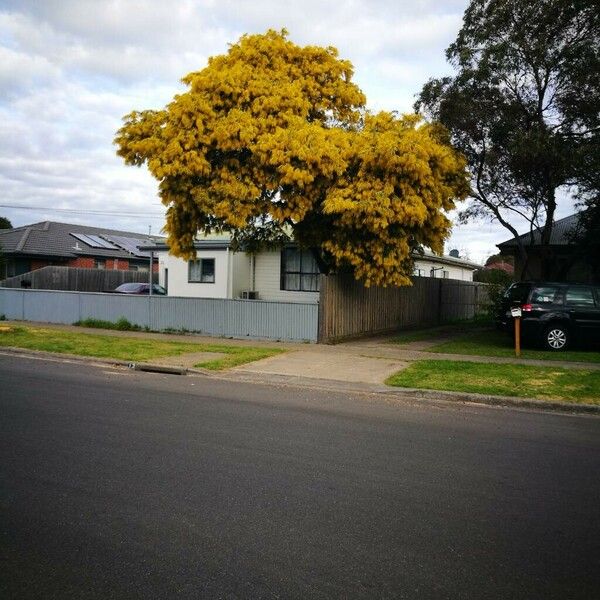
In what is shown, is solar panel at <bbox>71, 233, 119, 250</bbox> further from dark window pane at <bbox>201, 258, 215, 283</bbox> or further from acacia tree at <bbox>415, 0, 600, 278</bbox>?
acacia tree at <bbox>415, 0, 600, 278</bbox>

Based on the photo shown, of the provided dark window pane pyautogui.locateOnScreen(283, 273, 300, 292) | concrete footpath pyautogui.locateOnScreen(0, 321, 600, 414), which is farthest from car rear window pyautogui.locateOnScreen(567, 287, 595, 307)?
dark window pane pyautogui.locateOnScreen(283, 273, 300, 292)

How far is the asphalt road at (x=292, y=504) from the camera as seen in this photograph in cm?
338

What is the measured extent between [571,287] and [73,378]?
11722mm

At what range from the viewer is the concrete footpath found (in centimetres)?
936

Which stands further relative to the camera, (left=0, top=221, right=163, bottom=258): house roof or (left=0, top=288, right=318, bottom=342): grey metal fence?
(left=0, top=221, right=163, bottom=258): house roof

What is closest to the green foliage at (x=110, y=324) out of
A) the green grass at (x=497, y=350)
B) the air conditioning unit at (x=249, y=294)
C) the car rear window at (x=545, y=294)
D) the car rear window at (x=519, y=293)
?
the air conditioning unit at (x=249, y=294)

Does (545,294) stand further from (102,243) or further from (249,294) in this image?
(102,243)

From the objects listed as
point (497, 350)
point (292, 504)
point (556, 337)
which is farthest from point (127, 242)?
point (292, 504)

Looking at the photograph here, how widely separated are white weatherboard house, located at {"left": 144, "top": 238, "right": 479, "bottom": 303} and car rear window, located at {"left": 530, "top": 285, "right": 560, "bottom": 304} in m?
8.38

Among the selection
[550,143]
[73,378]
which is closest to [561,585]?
[73,378]

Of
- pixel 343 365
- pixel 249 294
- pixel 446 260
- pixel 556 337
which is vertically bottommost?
pixel 343 365

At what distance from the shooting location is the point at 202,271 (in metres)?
24.8

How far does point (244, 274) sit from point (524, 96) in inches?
490

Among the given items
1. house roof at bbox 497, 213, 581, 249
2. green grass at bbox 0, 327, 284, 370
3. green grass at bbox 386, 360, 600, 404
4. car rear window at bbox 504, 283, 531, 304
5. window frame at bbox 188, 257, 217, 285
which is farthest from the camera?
window frame at bbox 188, 257, 217, 285
